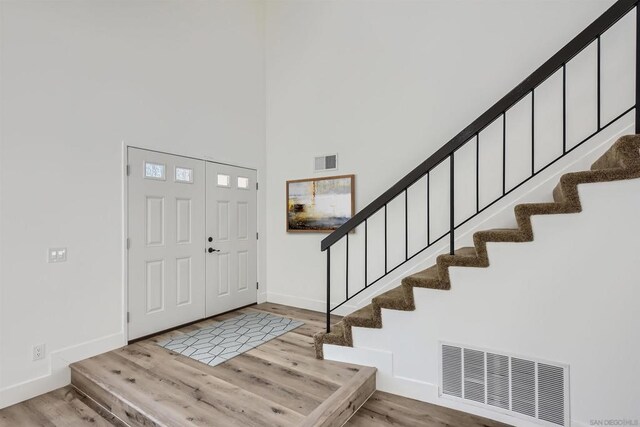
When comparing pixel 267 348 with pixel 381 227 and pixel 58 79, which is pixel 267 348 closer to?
pixel 381 227

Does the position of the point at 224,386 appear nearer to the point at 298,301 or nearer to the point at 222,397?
the point at 222,397

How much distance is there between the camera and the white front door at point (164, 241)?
10.7 feet

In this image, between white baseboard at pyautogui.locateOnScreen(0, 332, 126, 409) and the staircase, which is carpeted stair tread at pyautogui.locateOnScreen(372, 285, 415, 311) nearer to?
the staircase

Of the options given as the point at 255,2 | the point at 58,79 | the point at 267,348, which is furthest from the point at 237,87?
the point at 267,348

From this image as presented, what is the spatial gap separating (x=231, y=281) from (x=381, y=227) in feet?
7.16

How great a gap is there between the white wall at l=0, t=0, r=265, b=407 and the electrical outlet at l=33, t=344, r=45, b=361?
37 millimetres

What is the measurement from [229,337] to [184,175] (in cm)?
194

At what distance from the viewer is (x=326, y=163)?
4.18 meters

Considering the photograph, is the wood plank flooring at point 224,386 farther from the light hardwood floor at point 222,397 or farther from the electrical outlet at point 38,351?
the electrical outlet at point 38,351

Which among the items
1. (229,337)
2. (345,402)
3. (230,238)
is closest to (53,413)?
(229,337)

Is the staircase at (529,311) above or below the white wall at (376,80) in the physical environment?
below

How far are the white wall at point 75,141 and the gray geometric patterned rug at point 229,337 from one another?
2.22 feet

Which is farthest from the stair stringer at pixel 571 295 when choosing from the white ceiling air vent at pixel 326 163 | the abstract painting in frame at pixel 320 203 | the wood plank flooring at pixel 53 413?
the wood plank flooring at pixel 53 413

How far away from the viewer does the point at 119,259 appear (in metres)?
3.15
